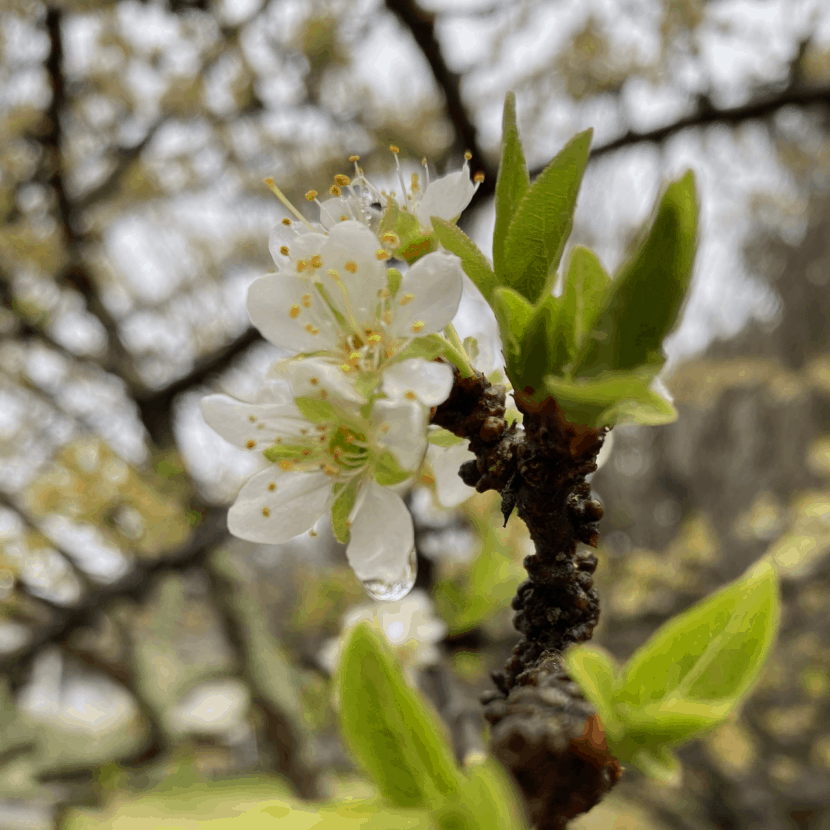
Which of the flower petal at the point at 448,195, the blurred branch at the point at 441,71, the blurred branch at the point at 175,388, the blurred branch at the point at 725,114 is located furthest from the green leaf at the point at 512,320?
the blurred branch at the point at 175,388

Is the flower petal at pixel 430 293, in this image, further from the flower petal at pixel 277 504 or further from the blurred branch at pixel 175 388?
the blurred branch at pixel 175 388

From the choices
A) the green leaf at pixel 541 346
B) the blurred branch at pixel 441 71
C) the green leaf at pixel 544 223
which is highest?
the blurred branch at pixel 441 71

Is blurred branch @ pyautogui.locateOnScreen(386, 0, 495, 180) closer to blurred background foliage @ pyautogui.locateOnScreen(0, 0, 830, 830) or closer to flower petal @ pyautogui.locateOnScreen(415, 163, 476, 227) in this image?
blurred background foliage @ pyautogui.locateOnScreen(0, 0, 830, 830)

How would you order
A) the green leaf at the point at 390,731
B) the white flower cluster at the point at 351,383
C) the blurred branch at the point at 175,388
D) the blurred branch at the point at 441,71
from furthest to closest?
the blurred branch at the point at 175,388 → the blurred branch at the point at 441,71 → the white flower cluster at the point at 351,383 → the green leaf at the point at 390,731

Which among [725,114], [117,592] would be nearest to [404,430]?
[117,592]

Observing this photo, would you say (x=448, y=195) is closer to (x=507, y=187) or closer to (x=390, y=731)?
Answer: (x=507, y=187)

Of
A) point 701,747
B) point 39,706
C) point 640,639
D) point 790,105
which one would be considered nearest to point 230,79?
point 790,105
